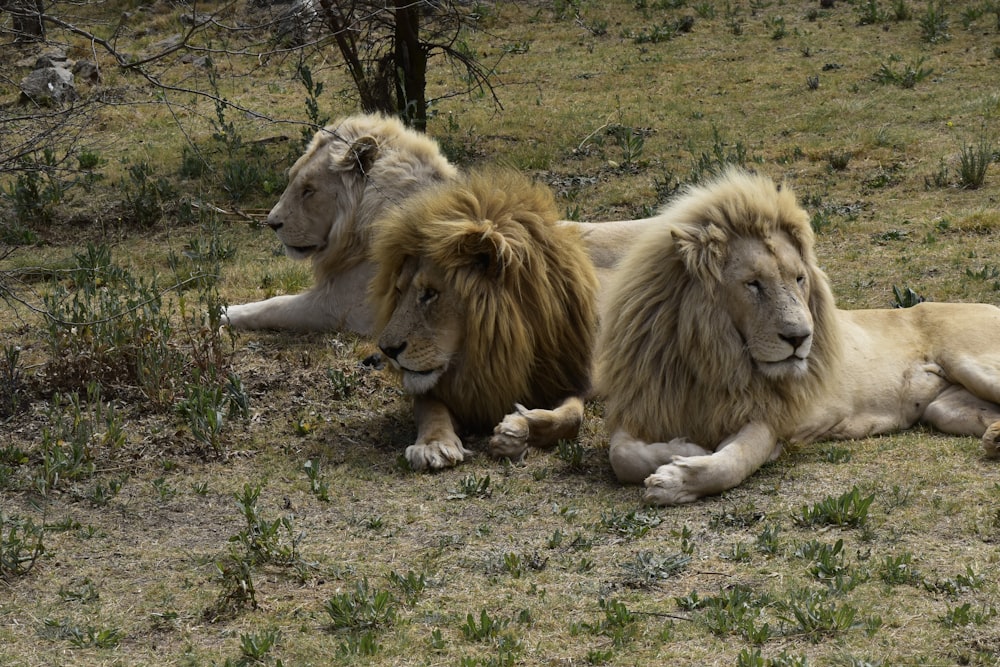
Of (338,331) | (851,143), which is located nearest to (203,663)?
(338,331)

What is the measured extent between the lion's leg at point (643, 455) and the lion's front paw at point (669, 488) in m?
0.27

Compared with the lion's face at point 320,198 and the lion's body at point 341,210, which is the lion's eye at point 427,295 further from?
the lion's face at point 320,198

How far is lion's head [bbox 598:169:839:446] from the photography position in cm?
568

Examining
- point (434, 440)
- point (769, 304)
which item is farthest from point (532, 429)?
point (769, 304)

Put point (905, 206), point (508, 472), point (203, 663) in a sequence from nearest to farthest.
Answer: point (203, 663), point (508, 472), point (905, 206)

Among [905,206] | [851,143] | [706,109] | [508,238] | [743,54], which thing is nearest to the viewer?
[508,238]

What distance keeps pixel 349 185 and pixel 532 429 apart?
112 inches

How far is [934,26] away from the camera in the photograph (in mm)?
16719

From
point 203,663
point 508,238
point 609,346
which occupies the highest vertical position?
point 508,238

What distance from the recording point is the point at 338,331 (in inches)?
328

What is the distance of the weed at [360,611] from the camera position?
439cm

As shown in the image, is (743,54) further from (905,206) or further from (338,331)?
(338,331)

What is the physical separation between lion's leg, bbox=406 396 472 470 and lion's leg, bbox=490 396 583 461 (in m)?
0.20

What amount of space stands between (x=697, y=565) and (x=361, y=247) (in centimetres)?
427
